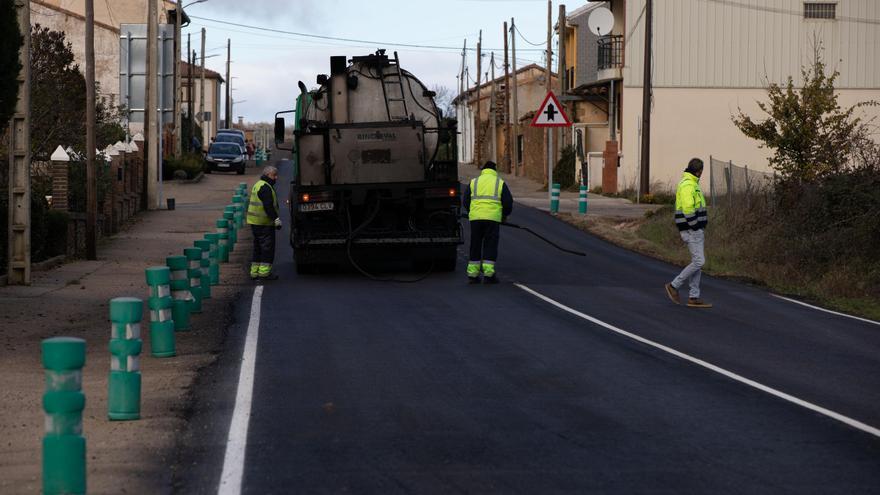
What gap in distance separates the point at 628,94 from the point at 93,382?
42.3 m

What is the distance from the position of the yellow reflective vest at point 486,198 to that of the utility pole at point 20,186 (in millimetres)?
6509

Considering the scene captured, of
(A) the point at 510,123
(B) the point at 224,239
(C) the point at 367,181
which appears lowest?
(B) the point at 224,239

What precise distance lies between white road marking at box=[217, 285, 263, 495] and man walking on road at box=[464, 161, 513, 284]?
6141 millimetres

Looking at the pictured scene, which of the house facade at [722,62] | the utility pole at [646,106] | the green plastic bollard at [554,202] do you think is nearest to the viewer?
the green plastic bollard at [554,202]

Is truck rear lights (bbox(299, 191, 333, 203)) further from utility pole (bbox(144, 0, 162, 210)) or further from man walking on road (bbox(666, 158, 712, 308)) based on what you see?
utility pole (bbox(144, 0, 162, 210))

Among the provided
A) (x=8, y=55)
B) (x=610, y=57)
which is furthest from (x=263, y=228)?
(x=610, y=57)

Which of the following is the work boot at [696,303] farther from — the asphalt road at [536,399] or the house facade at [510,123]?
the house facade at [510,123]

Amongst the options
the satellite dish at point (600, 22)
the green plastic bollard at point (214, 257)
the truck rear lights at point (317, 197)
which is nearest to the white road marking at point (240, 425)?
the green plastic bollard at point (214, 257)

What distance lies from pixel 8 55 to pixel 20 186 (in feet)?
11.5

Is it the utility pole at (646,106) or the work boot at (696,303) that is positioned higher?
the utility pole at (646,106)

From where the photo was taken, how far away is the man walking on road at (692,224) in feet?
57.1

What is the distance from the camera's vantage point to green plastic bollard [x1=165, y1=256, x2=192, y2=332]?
13.8 metres

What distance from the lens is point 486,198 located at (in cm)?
1989

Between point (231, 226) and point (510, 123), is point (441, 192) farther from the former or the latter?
point (510, 123)
